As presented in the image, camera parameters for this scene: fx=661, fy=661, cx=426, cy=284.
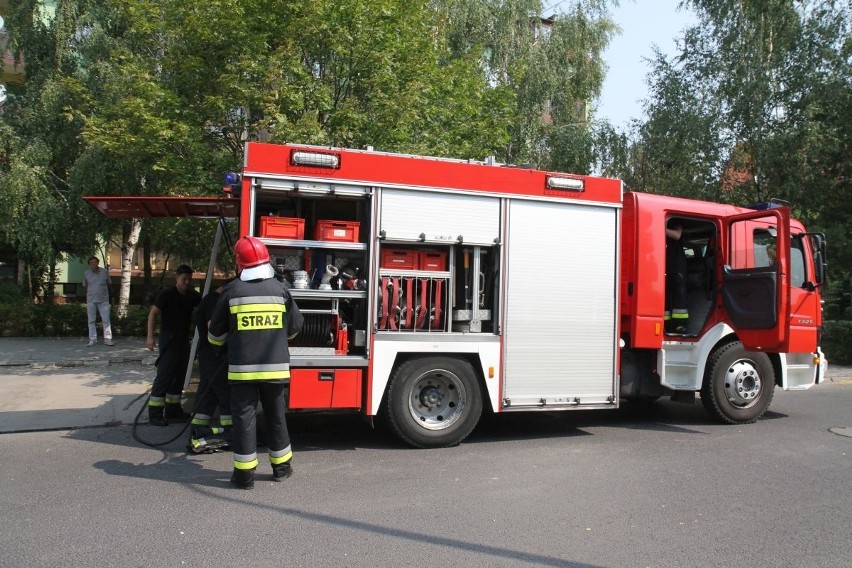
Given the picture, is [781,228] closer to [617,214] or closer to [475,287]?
[617,214]

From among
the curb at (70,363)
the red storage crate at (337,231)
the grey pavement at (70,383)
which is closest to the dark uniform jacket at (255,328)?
the red storage crate at (337,231)

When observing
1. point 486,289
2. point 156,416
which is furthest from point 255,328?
point 156,416

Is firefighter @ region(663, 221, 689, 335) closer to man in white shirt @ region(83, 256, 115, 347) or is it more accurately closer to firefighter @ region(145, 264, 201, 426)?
firefighter @ region(145, 264, 201, 426)

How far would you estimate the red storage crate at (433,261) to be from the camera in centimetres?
650

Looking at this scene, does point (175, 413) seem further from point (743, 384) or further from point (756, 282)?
point (756, 282)

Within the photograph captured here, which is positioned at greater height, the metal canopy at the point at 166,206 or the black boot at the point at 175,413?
the metal canopy at the point at 166,206

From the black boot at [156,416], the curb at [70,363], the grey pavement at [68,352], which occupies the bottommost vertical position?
the black boot at [156,416]

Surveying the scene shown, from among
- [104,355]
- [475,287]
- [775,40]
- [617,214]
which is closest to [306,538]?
[475,287]

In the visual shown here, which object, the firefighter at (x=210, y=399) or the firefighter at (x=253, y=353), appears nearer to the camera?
the firefighter at (x=253, y=353)

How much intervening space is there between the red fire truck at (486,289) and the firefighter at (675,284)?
0.81 ft

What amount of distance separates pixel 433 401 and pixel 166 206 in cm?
363

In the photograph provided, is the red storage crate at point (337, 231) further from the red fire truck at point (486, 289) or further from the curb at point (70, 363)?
the curb at point (70, 363)

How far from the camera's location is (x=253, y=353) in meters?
5.07

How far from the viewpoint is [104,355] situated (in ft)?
39.0
